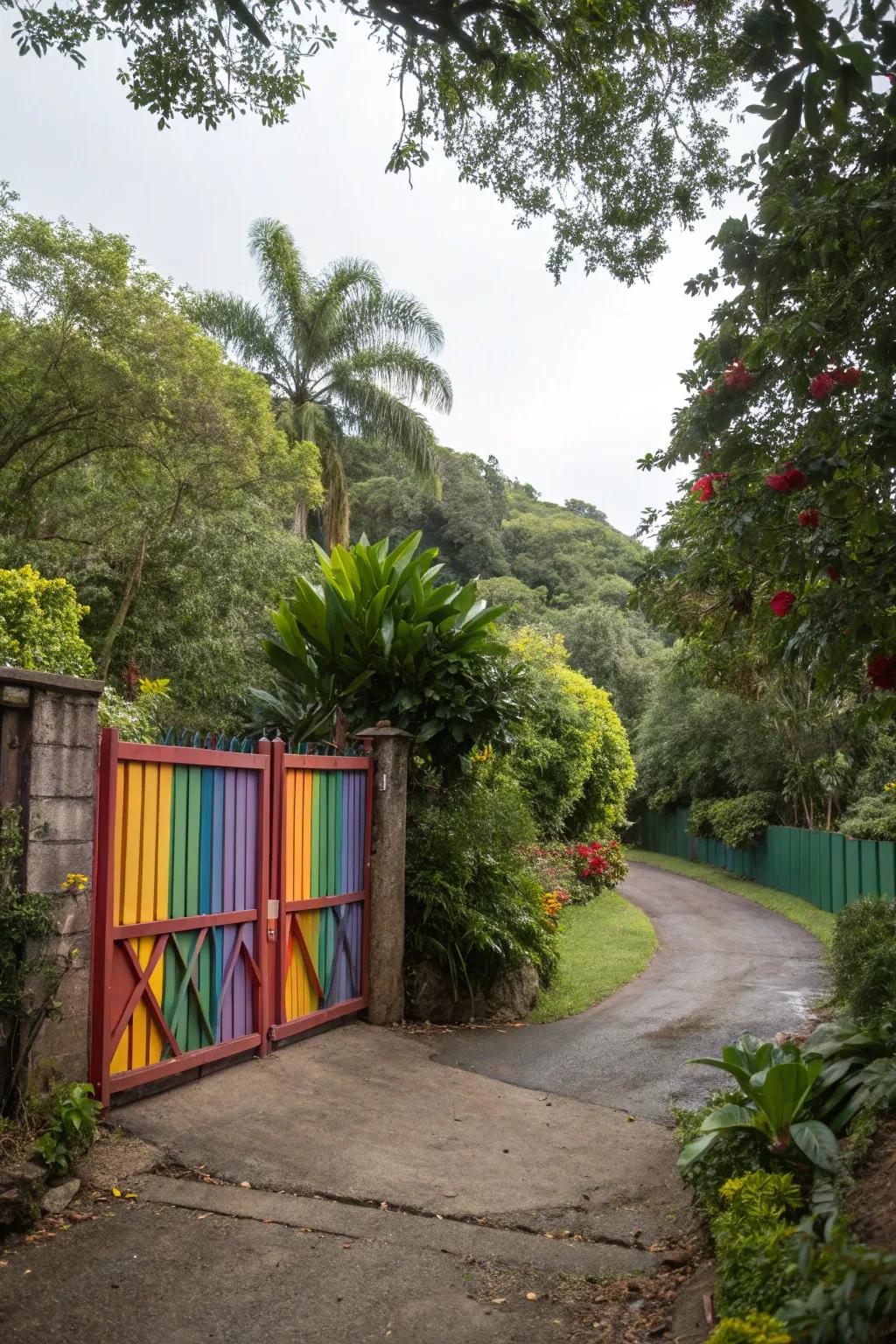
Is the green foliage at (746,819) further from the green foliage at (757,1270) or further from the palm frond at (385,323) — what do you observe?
the green foliage at (757,1270)

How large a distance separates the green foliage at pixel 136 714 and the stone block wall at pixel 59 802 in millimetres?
2580

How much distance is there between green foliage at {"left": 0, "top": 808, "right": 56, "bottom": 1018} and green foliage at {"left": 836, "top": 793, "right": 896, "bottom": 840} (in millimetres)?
16285

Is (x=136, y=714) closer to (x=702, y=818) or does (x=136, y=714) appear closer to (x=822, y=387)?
(x=822, y=387)

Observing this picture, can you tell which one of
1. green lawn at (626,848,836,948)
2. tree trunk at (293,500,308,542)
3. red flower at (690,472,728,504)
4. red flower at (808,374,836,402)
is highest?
tree trunk at (293,500,308,542)

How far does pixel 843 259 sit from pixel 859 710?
221cm

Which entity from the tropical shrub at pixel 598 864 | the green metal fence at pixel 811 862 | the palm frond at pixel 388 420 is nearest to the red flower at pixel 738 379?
the green metal fence at pixel 811 862

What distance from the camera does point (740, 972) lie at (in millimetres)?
12734

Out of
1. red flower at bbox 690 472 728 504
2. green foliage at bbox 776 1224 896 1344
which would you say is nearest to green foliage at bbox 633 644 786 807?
red flower at bbox 690 472 728 504

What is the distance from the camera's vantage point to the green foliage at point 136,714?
9.25 m

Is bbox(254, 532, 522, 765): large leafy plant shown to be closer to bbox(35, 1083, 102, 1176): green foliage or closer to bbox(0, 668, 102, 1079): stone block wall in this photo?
bbox(0, 668, 102, 1079): stone block wall

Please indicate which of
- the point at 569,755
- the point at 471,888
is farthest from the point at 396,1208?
the point at 569,755

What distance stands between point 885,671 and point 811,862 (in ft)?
62.2

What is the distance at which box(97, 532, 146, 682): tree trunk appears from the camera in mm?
15898

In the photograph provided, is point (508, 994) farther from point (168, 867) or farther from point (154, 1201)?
point (154, 1201)
